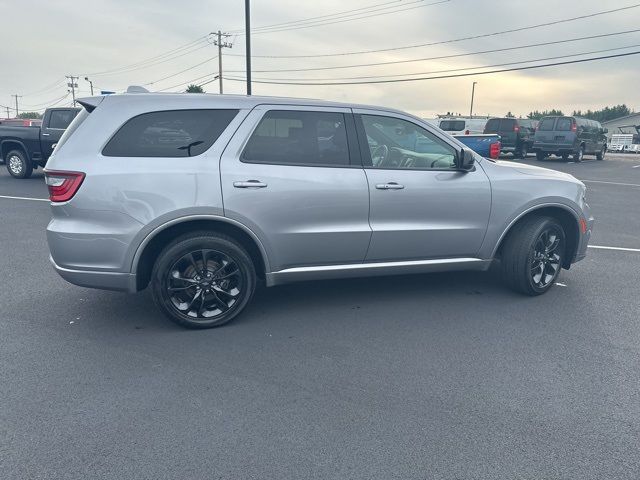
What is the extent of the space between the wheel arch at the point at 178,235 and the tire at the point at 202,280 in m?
0.07

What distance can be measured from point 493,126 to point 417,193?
2166 cm

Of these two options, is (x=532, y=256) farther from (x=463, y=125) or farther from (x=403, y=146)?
(x=463, y=125)

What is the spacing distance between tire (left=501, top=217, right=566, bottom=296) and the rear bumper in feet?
11.5

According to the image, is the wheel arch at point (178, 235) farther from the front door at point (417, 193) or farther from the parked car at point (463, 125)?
the parked car at point (463, 125)

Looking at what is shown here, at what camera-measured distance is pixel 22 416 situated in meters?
2.85

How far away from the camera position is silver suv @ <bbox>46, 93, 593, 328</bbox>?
12.3 ft

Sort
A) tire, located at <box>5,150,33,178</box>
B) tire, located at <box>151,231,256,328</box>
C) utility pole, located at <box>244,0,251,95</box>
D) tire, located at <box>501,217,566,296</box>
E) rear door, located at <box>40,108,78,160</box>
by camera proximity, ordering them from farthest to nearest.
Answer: utility pole, located at <box>244,0,251,95</box>, tire, located at <box>5,150,33,178</box>, rear door, located at <box>40,108,78,160</box>, tire, located at <box>501,217,566,296</box>, tire, located at <box>151,231,256,328</box>

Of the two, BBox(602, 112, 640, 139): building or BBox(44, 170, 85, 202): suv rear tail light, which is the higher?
BBox(602, 112, 640, 139): building

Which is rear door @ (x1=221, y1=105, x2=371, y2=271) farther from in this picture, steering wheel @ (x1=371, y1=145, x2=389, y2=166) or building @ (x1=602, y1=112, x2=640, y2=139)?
building @ (x1=602, y1=112, x2=640, y2=139)

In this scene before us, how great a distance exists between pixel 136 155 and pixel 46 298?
77.5 inches

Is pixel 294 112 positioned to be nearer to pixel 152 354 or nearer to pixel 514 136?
pixel 152 354

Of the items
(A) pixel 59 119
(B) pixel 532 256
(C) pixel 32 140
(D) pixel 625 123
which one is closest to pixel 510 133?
(A) pixel 59 119

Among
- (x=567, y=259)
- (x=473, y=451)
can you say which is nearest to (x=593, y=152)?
(x=567, y=259)

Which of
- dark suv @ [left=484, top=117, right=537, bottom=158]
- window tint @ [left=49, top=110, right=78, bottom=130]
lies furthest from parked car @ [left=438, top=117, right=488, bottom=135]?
window tint @ [left=49, top=110, right=78, bottom=130]
